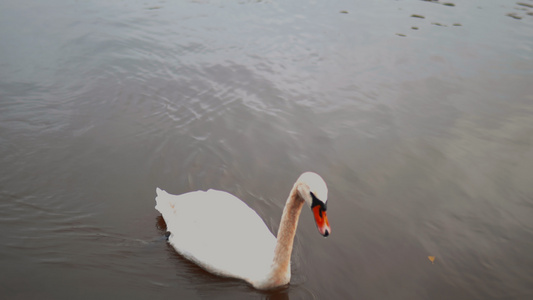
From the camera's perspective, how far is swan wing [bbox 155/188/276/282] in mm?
4949

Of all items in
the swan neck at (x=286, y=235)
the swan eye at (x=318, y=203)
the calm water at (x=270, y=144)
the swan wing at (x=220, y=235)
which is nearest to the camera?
the swan eye at (x=318, y=203)

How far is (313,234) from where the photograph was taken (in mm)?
5789

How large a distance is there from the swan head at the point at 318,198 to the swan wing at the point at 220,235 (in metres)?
0.99

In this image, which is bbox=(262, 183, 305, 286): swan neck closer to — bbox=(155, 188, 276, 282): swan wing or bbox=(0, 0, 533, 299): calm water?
bbox=(155, 188, 276, 282): swan wing

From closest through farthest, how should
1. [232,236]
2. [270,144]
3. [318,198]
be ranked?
[318,198], [232,236], [270,144]

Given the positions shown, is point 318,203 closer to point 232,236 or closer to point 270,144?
point 232,236

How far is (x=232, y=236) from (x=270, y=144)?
2.86 m

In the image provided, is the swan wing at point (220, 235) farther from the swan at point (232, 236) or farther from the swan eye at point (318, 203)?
the swan eye at point (318, 203)

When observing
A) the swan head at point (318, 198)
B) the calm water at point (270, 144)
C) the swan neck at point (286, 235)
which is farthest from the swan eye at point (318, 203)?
the calm water at point (270, 144)

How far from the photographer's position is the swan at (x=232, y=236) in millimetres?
4664

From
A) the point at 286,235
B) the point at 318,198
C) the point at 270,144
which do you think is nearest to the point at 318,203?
the point at 318,198

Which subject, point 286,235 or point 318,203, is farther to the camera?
point 286,235

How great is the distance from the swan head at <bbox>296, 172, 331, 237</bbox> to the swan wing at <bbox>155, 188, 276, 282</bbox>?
99 centimetres

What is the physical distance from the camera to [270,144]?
7.70 meters
